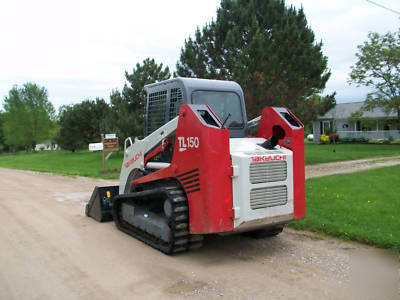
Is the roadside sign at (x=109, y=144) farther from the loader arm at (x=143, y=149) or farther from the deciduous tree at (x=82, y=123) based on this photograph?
the deciduous tree at (x=82, y=123)

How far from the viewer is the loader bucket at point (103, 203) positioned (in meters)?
7.72

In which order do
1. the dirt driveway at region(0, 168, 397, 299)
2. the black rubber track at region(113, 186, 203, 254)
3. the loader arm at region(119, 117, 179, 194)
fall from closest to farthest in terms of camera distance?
1. the dirt driveway at region(0, 168, 397, 299)
2. the black rubber track at region(113, 186, 203, 254)
3. the loader arm at region(119, 117, 179, 194)

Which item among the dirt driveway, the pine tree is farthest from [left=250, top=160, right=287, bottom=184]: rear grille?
the pine tree

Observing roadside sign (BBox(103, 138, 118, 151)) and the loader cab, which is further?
roadside sign (BBox(103, 138, 118, 151))

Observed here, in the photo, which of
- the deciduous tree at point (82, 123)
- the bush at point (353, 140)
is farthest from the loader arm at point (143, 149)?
the bush at point (353, 140)

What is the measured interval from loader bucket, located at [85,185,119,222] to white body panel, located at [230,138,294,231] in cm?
345

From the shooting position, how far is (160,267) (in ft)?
16.5

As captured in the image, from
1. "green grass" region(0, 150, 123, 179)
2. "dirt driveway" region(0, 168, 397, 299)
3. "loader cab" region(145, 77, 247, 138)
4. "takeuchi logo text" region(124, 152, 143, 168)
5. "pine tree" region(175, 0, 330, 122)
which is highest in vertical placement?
"pine tree" region(175, 0, 330, 122)

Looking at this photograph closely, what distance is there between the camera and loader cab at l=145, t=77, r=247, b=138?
6059 mm

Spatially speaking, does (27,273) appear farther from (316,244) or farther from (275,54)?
(275,54)

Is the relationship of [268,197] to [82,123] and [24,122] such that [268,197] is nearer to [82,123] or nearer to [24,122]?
[82,123]

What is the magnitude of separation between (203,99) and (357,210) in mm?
3823

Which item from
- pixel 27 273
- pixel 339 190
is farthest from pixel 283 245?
pixel 339 190

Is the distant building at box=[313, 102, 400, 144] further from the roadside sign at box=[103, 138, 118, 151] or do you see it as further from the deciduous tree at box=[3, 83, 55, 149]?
the deciduous tree at box=[3, 83, 55, 149]
